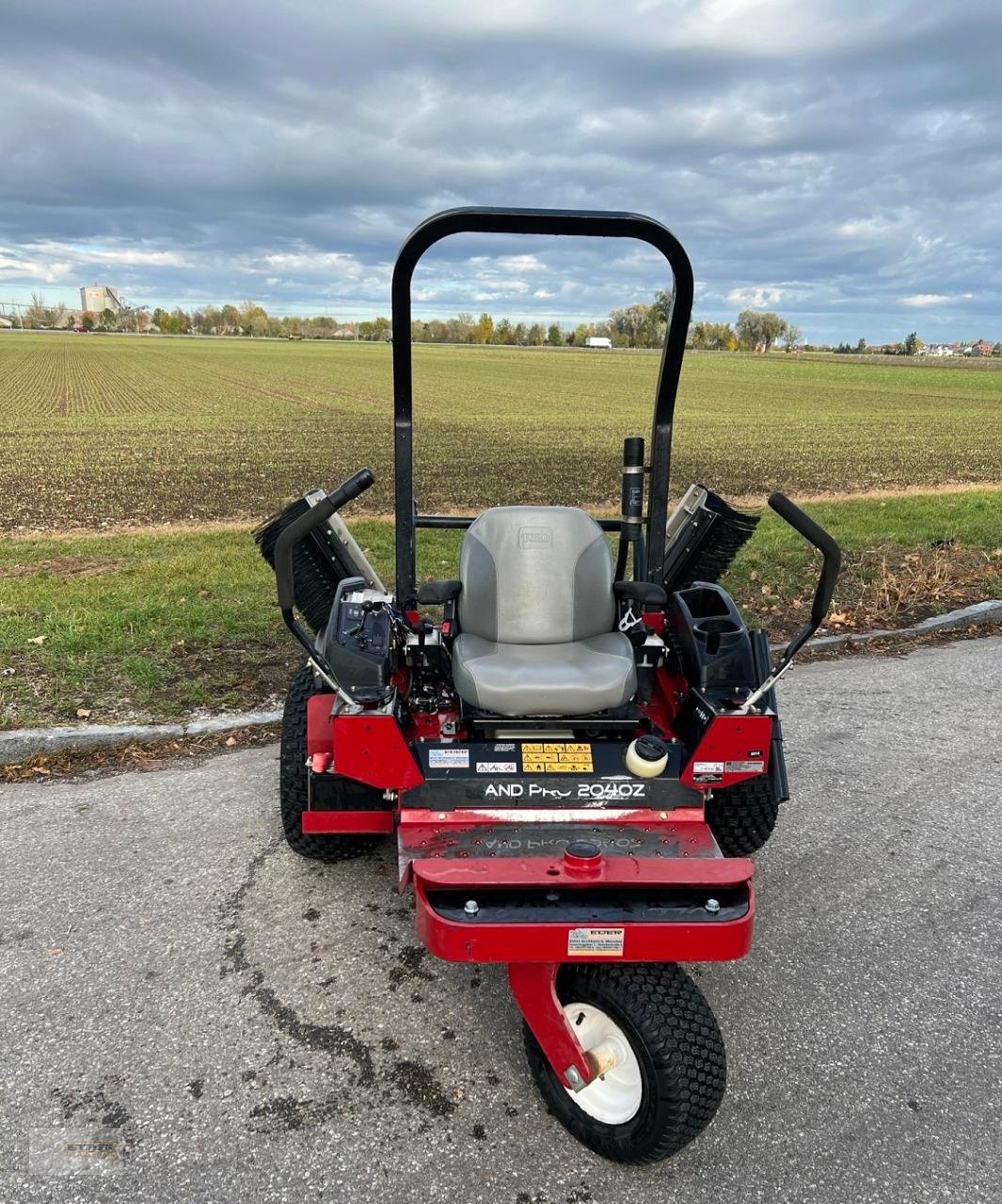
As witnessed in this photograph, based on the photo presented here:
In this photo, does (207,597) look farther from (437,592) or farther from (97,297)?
(97,297)

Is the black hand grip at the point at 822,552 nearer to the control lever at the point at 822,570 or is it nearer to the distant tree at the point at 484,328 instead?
the control lever at the point at 822,570

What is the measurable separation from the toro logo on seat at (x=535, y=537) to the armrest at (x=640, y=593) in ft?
1.03

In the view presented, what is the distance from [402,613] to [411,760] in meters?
0.83

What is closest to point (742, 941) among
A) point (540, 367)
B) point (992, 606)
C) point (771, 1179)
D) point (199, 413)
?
point (771, 1179)

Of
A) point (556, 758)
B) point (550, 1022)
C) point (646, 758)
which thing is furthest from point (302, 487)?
point (550, 1022)

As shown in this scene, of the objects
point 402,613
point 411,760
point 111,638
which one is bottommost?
point 111,638

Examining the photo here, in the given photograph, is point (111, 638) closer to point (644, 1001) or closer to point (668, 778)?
point (668, 778)

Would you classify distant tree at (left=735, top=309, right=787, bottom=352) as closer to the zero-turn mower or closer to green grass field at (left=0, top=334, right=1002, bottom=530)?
green grass field at (left=0, top=334, right=1002, bottom=530)

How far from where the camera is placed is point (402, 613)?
132 inches

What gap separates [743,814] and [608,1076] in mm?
1185

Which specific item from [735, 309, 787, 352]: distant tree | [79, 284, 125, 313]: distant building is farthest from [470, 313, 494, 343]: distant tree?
[79, 284, 125, 313]: distant building

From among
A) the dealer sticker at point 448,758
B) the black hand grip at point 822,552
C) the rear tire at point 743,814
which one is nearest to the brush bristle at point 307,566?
the dealer sticker at point 448,758

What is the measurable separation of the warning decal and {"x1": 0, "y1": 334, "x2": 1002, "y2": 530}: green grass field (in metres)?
4.02

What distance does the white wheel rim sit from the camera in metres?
2.10
